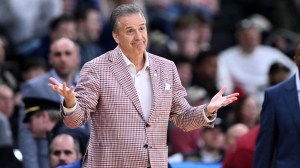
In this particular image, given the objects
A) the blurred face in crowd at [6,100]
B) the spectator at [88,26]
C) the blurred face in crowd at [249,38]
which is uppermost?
the spectator at [88,26]

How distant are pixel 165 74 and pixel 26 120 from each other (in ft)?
9.46

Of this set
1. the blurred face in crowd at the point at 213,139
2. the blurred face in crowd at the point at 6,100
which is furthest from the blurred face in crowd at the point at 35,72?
the blurred face in crowd at the point at 213,139

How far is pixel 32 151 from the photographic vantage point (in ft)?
31.4

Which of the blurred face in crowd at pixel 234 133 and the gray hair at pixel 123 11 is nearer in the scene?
the gray hair at pixel 123 11

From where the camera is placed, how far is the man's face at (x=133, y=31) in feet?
22.1

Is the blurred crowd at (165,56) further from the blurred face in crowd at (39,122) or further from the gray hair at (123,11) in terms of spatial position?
the gray hair at (123,11)

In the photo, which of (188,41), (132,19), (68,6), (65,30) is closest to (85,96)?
(132,19)

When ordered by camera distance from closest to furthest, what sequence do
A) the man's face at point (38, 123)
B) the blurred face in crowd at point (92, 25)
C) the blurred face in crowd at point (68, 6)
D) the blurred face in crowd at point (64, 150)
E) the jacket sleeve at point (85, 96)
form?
1. the jacket sleeve at point (85, 96)
2. the blurred face in crowd at point (64, 150)
3. the man's face at point (38, 123)
4. the blurred face in crowd at point (92, 25)
5. the blurred face in crowd at point (68, 6)

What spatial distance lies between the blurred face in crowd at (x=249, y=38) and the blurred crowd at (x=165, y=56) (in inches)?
0.6

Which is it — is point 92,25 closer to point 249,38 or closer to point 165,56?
point 165,56

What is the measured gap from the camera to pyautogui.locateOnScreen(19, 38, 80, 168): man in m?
9.55

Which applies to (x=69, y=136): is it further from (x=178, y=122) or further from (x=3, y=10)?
(x=3, y=10)

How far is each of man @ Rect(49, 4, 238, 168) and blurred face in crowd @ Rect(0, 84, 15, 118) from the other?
422 cm

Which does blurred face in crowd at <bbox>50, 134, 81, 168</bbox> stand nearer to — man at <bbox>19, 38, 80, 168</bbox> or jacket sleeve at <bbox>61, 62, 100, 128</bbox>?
man at <bbox>19, 38, 80, 168</bbox>
